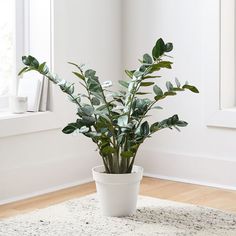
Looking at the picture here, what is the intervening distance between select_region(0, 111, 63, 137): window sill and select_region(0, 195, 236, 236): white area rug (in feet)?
1.78

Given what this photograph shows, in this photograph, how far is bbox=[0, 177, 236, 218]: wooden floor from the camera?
366 centimetres

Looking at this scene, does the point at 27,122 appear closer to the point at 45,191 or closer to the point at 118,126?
the point at 45,191

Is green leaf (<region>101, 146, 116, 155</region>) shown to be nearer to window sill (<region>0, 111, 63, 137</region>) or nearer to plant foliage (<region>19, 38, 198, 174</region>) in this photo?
plant foliage (<region>19, 38, 198, 174</region>)

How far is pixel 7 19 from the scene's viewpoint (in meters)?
4.09

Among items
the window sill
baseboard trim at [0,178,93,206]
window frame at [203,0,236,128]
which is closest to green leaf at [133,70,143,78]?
the window sill

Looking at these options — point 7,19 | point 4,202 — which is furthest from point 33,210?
point 7,19

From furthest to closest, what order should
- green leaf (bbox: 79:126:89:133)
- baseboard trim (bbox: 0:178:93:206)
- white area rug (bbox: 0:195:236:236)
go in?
baseboard trim (bbox: 0:178:93:206)
green leaf (bbox: 79:126:89:133)
white area rug (bbox: 0:195:236:236)

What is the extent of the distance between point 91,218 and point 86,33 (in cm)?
147

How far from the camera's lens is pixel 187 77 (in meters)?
4.29

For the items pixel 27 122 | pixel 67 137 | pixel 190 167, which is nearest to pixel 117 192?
pixel 27 122

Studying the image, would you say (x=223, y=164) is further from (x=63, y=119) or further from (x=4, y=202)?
(x=4, y=202)

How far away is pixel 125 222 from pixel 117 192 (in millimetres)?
158

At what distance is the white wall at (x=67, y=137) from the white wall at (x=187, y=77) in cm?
18

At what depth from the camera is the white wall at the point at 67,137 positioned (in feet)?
12.7
